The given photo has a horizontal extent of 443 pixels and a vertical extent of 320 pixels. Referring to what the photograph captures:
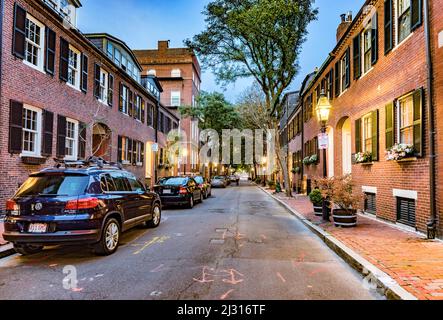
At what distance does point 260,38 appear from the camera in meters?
20.7

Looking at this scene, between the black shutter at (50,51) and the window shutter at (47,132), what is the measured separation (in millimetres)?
1714

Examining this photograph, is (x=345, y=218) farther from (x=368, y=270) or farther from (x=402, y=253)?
(x=368, y=270)

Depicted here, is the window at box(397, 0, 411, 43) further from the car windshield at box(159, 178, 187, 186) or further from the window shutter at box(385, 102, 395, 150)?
the car windshield at box(159, 178, 187, 186)

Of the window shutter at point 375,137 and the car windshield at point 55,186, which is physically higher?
the window shutter at point 375,137

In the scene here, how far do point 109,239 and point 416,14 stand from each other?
29.6 feet

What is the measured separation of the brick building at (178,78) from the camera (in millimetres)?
45406

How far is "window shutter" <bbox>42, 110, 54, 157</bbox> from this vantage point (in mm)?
12546

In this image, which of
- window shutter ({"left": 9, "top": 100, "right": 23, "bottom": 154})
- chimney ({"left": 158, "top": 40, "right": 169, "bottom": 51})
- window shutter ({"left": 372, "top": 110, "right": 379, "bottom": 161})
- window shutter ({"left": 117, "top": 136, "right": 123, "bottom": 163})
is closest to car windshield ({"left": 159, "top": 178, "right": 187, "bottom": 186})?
window shutter ({"left": 117, "top": 136, "right": 123, "bottom": 163})

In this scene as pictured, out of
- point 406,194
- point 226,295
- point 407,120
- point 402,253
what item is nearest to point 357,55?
A: point 407,120

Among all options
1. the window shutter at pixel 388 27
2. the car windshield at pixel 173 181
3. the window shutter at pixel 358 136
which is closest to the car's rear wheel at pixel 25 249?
the car windshield at pixel 173 181

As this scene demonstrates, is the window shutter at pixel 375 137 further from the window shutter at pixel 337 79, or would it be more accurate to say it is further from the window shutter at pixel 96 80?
the window shutter at pixel 96 80

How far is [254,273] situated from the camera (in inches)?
210

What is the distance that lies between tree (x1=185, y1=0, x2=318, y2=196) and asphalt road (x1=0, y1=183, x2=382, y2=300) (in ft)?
47.4
